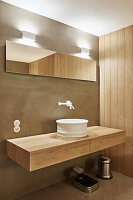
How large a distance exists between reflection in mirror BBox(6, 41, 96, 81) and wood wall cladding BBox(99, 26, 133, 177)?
0.28 metres

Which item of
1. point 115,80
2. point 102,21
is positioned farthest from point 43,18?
point 115,80

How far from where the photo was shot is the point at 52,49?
2.44 metres

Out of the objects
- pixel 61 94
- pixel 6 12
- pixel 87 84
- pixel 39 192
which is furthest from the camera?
pixel 87 84

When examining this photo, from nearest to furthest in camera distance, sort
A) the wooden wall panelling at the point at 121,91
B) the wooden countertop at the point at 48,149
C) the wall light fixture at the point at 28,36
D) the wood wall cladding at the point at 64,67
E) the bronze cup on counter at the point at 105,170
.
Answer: the wooden countertop at the point at 48,149 → the wall light fixture at the point at 28,36 → the wood wall cladding at the point at 64,67 → the bronze cup on counter at the point at 105,170 → the wooden wall panelling at the point at 121,91

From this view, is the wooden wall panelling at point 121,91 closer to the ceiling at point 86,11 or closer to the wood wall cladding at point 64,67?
the ceiling at point 86,11

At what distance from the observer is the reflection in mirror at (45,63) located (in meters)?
2.05

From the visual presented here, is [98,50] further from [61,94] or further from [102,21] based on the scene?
[61,94]

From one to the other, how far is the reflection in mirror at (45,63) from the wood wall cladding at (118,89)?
0.91 feet

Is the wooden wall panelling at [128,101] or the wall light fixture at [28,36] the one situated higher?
the wall light fixture at [28,36]

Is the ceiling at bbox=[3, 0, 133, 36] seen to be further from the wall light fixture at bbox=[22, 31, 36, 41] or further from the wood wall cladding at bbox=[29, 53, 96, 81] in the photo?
the wood wall cladding at bbox=[29, 53, 96, 81]

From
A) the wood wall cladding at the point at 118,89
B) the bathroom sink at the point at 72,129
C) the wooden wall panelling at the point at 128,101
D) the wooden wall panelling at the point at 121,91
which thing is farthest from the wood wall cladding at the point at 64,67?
the bathroom sink at the point at 72,129

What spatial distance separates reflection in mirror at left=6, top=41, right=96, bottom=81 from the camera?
2.05 metres

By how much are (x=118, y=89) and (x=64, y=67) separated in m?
0.94

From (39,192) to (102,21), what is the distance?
2458 mm
